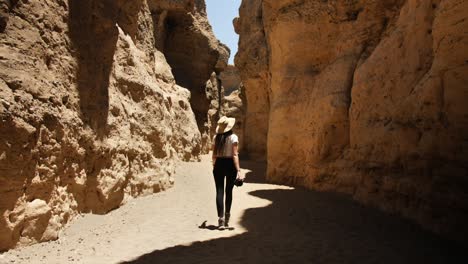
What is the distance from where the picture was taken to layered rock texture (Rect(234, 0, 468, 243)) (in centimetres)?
461

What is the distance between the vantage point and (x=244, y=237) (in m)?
4.68

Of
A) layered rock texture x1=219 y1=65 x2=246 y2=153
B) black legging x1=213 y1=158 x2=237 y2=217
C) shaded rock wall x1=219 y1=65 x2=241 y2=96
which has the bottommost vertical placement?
black legging x1=213 y1=158 x2=237 y2=217

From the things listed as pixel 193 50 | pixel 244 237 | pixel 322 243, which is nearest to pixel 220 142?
pixel 244 237

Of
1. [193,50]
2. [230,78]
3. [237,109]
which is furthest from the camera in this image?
[230,78]

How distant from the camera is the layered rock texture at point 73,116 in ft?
12.7

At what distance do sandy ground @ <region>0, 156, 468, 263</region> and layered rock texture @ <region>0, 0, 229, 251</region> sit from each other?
1.14ft

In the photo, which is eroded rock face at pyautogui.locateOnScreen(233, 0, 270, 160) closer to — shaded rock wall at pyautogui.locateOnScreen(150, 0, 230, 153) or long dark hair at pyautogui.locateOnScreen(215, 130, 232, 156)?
shaded rock wall at pyautogui.locateOnScreen(150, 0, 230, 153)

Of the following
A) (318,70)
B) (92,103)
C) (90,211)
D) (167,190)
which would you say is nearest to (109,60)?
(92,103)

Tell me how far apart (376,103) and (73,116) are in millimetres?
5101

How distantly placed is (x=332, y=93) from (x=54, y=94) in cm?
612

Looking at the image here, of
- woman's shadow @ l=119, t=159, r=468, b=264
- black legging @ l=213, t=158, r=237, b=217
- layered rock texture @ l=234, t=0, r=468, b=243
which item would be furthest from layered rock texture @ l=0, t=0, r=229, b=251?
layered rock texture @ l=234, t=0, r=468, b=243

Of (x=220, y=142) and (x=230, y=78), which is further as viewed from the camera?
(x=230, y=78)

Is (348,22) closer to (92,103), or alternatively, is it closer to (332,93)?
(332,93)

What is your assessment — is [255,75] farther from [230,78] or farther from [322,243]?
[230,78]
